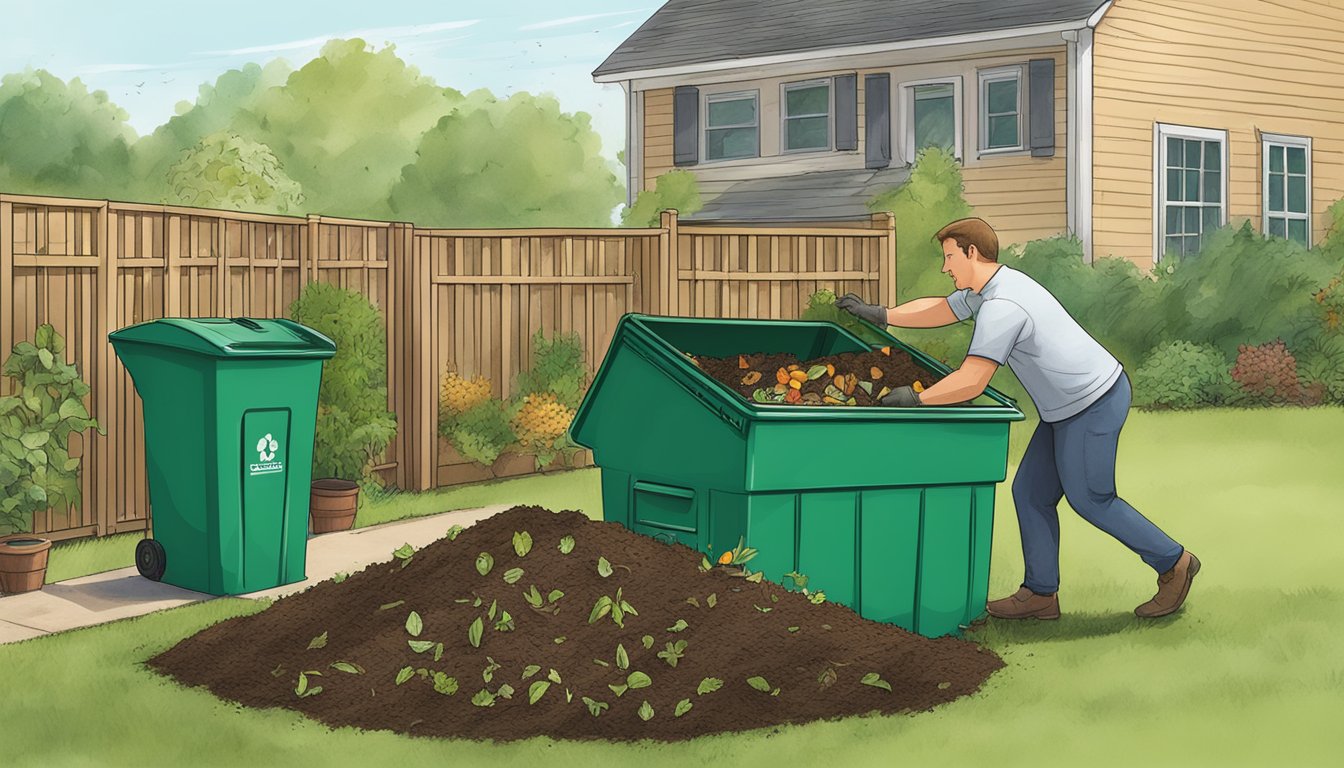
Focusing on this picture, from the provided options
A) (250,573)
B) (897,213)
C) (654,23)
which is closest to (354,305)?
(250,573)

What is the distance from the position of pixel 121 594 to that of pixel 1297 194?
16683mm

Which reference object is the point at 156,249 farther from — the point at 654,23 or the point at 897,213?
the point at 654,23

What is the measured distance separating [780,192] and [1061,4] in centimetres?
416

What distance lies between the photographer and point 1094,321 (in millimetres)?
16422

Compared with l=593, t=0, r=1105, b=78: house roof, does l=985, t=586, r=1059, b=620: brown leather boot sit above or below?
below

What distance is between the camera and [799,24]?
67.8 feet

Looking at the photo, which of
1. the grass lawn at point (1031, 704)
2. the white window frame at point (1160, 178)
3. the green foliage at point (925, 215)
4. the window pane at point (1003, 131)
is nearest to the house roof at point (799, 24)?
the window pane at point (1003, 131)

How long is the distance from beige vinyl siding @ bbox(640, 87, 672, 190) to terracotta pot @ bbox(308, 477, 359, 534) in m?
12.3

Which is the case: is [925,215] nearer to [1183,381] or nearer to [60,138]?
[1183,381]

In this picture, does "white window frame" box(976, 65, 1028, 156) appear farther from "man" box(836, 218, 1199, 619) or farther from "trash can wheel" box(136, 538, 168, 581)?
"trash can wheel" box(136, 538, 168, 581)

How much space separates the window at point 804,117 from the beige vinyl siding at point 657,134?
168cm

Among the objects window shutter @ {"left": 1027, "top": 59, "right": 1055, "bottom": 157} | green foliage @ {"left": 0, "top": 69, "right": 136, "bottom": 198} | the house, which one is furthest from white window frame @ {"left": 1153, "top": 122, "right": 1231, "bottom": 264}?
green foliage @ {"left": 0, "top": 69, "right": 136, "bottom": 198}

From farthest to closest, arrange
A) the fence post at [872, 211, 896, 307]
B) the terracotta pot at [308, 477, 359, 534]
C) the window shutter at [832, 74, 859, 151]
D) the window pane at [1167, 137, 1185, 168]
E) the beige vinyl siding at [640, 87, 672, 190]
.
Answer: the beige vinyl siding at [640, 87, 672, 190], the window shutter at [832, 74, 859, 151], the window pane at [1167, 137, 1185, 168], the fence post at [872, 211, 896, 307], the terracotta pot at [308, 477, 359, 534]

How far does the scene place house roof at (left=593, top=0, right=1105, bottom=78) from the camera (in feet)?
59.7
